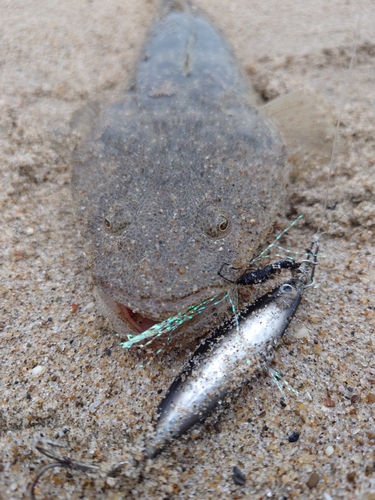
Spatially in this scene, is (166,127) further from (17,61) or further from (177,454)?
(17,61)

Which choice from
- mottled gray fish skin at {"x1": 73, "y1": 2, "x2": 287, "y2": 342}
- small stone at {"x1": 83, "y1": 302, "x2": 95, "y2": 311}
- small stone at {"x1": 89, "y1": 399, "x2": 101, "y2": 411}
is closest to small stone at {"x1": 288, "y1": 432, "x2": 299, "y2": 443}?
mottled gray fish skin at {"x1": 73, "y1": 2, "x2": 287, "y2": 342}

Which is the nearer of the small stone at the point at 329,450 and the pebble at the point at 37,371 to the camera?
the small stone at the point at 329,450

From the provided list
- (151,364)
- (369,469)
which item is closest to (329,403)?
(369,469)

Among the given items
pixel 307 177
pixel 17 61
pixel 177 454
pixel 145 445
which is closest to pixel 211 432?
pixel 177 454

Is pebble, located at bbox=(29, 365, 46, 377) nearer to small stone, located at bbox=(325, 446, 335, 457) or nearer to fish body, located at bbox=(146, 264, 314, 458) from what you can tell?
fish body, located at bbox=(146, 264, 314, 458)

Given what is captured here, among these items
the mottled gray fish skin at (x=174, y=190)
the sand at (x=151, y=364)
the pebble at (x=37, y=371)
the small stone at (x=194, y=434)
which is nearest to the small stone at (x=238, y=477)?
the sand at (x=151, y=364)

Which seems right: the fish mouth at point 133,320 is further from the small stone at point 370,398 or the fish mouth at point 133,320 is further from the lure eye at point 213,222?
the small stone at point 370,398

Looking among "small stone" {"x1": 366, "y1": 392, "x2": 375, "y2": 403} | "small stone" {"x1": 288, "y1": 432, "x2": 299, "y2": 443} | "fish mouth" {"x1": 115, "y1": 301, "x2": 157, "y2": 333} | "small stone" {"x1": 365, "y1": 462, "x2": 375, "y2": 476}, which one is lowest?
"small stone" {"x1": 365, "y1": 462, "x2": 375, "y2": 476}

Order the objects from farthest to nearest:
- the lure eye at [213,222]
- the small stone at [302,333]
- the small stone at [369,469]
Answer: the small stone at [302,333], the lure eye at [213,222], the small stone at [369,469]
